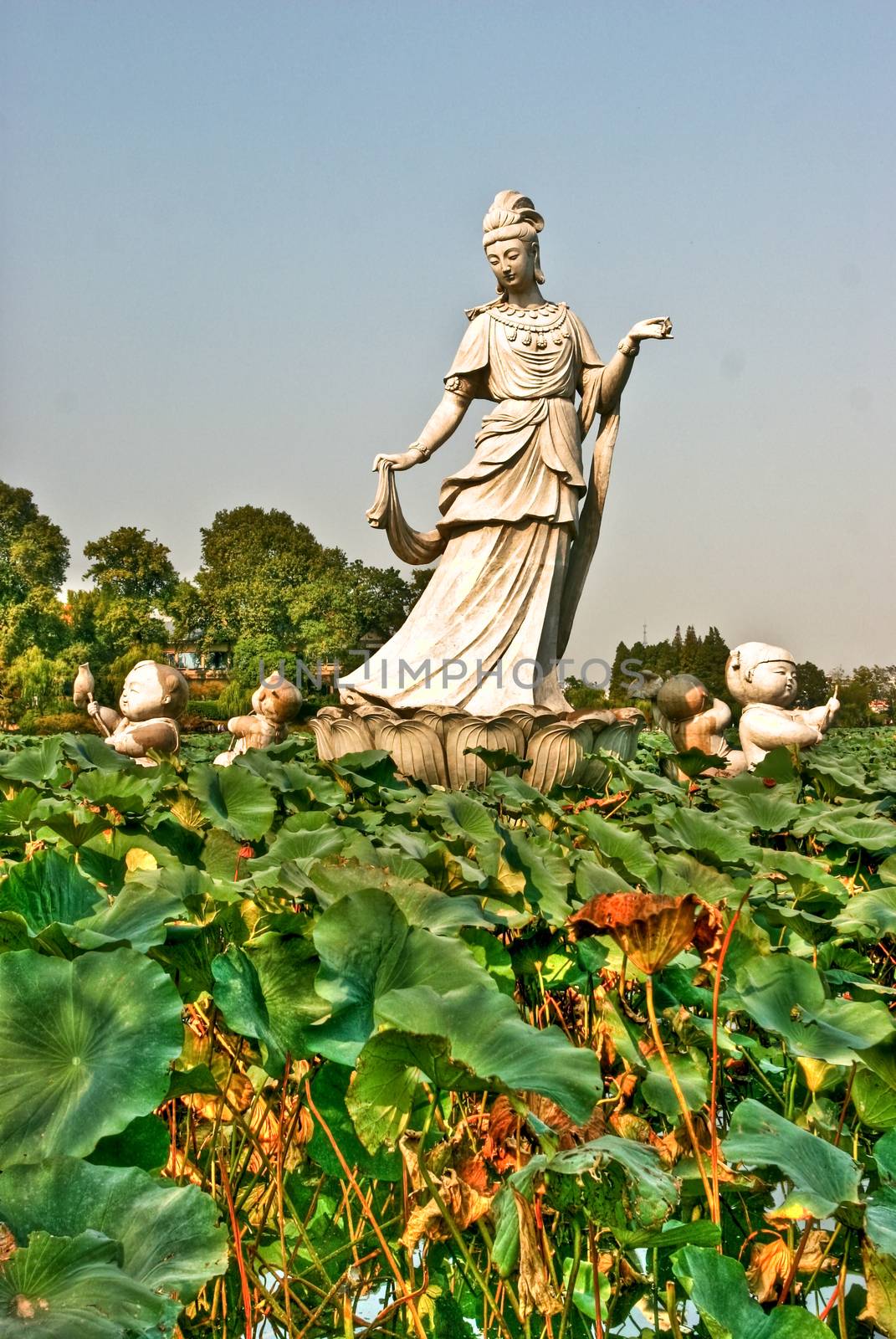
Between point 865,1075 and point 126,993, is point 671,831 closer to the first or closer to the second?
point 865,1075

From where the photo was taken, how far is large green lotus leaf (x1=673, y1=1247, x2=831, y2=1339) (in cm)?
84

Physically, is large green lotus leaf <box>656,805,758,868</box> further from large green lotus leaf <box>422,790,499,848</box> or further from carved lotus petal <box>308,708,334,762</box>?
carved lotus petal <box>308,708,334,762</box>

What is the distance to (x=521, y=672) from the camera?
6758 millimetres

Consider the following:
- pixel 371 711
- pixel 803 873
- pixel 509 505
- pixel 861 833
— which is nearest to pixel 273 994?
pixel 803 873

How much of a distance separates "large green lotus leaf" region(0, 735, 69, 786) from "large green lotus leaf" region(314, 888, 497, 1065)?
180 cm

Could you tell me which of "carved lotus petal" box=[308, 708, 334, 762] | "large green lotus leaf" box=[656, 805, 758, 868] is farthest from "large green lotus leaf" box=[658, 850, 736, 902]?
"carved lotus petal" box=[308, 708, 334, 762]

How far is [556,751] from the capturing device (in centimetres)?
595

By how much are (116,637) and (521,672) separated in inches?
1056

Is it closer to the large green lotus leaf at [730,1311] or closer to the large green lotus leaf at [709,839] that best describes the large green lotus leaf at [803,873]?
the large green lotus leaf at [709,839]

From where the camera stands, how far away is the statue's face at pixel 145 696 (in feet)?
25.1

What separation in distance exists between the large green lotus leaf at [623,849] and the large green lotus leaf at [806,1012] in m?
0.48

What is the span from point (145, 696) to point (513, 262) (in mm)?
3499

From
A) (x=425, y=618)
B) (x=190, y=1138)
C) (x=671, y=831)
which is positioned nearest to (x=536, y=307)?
(x=425, y=618)

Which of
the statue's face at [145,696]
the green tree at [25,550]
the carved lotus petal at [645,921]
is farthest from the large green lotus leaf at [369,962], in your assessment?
the green tree at [25,550]
